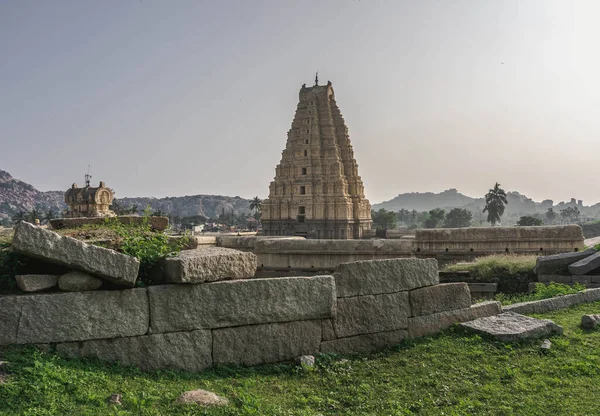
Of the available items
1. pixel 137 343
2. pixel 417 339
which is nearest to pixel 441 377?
pixel 417 339

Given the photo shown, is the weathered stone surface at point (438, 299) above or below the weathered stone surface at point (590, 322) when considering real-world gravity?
above

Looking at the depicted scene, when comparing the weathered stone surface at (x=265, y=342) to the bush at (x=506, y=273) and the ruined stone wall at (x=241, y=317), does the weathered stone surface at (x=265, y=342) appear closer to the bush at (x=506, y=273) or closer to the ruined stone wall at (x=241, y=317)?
the ruined stone wall at (x=241, y=317)

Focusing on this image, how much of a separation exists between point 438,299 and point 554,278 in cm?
605

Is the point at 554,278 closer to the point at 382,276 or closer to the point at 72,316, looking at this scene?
the point at 382,276

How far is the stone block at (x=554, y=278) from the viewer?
11.1m

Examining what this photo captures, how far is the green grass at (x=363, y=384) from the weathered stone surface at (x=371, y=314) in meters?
0.35

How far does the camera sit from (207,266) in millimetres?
5242

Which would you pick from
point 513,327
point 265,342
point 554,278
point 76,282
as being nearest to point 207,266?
point 265,342

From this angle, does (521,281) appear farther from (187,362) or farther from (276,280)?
(187,362)

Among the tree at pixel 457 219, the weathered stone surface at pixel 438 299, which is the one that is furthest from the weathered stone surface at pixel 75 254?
the tree at pixel 457 219

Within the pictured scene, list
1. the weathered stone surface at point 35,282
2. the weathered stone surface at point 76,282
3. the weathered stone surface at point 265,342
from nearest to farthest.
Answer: the weathered stone surface at point 35,282
the weathered stone surface at point 76,282
the weathered stone surface at point 265,342

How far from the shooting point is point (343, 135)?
1747 inches

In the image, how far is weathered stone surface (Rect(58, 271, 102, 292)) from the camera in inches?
186

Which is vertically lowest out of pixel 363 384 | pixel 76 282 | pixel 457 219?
pixel 363 384
